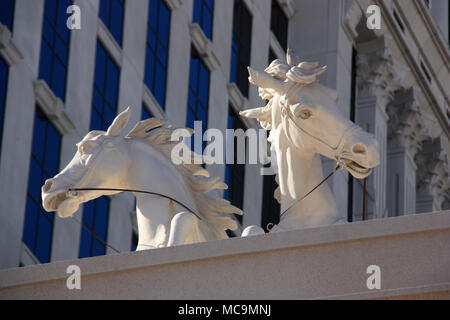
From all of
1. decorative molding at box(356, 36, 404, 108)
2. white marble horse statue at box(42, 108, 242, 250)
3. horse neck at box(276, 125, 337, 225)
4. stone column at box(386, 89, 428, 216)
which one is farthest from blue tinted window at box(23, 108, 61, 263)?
stone column at box(386, 89, 428, 216)

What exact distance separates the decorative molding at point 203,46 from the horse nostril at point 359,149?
71.5ft

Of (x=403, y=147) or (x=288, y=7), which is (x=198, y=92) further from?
(x=403, y=147)

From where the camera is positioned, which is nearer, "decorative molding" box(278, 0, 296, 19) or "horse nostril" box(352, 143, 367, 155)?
"horse nostril" box(352, 143, 367, 155)

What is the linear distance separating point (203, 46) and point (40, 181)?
992 centimetres

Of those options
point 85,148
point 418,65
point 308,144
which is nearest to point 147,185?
point 85,148

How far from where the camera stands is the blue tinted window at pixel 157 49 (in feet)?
110

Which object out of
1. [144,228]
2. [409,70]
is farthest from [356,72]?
[144,228]

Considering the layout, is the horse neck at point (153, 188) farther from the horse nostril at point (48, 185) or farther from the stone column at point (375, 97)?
the stone column at point (375, 97)

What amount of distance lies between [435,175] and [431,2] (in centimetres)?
980

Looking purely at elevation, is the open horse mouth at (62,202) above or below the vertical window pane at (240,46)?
below

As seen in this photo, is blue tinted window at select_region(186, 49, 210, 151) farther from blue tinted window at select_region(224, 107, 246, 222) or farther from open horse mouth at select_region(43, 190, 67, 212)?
open horse mouth at select_region(43, 190, 67, 212)

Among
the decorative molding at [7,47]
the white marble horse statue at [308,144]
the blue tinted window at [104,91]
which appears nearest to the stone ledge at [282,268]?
the white marble horse statue at [308,144]

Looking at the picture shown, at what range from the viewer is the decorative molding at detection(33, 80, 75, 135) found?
91.3ft

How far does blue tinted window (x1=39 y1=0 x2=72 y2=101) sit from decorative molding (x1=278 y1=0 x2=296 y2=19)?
14751 millimetres
